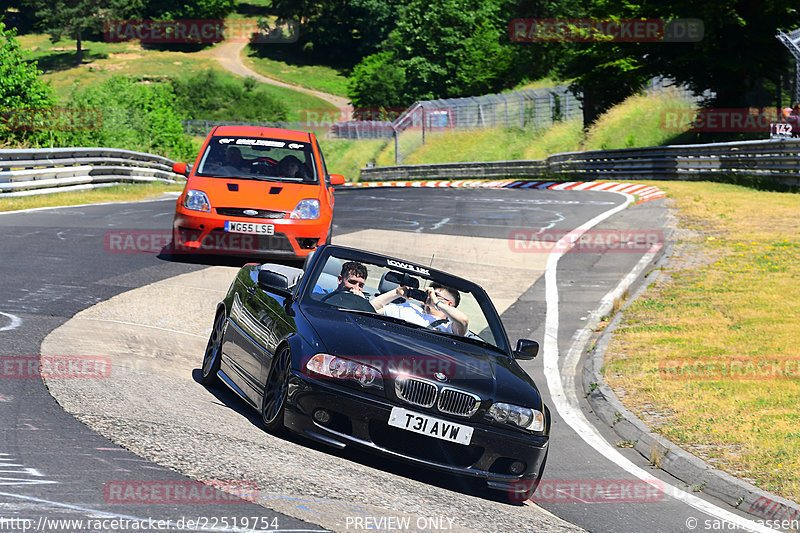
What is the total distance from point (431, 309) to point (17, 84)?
99.6 feet

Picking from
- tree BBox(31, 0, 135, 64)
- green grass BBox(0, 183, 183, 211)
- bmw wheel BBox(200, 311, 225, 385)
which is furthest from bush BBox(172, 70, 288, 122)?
bmw wheel BBox(200, 311, 225, 385)

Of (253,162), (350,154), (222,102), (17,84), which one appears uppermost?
(17,84)

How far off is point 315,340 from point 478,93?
8028 cm

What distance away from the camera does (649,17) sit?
4084 centimetres

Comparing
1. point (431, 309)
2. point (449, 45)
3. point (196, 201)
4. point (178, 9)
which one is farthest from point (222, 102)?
point (431, 309)

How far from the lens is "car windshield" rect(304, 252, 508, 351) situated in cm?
742

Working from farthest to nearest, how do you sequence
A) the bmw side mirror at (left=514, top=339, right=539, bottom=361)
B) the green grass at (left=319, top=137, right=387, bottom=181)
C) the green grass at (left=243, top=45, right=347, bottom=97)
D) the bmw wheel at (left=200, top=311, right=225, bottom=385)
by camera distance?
the green grass at (left=243, top=45, right=347, bottom=97) < the green grass at (left=319, top=137, right=387, bottom=181) < the bmw wheel at (left=200, top=311, right=225, bottom=385) < the bmw side mirror at (left=514, top=339, right=539, bottom=361)

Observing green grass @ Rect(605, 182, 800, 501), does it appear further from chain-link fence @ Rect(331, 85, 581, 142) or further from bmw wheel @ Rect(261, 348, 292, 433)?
chain-link fence @ Rect(331, 85, 581, 142)

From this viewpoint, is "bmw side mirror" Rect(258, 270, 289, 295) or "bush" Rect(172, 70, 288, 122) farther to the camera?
"bush" Rect(172, 70, 288, 122)

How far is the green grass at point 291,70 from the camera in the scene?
12388cm

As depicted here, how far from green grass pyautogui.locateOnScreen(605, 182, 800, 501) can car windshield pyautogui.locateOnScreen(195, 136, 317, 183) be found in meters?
5.00

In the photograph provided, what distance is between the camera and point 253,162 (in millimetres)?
14477

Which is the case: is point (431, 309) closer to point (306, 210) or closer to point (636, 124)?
point (306, 210)

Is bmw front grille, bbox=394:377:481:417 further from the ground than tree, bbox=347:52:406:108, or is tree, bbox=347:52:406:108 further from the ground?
tree, bbox=347:52:406:108
